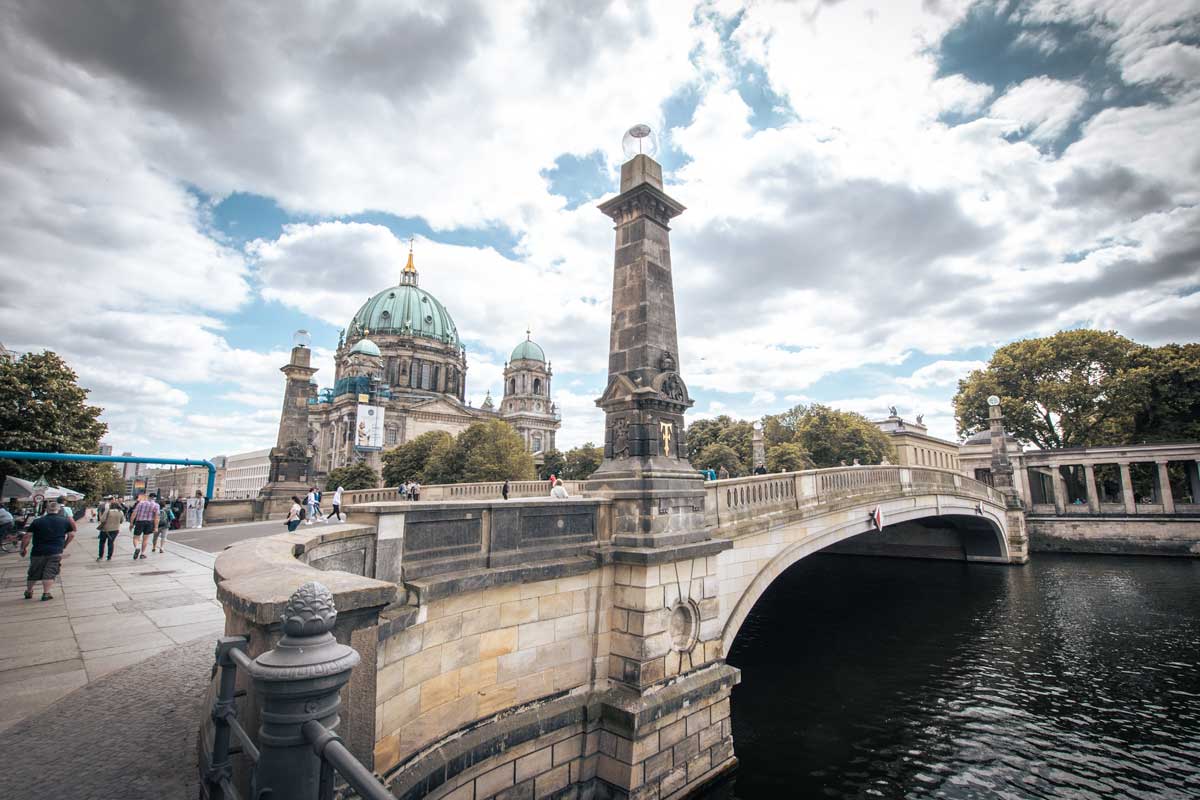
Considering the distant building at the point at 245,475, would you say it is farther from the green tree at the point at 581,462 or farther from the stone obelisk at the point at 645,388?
the stone obelisk at the point at 645,388

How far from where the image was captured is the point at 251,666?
206 cm

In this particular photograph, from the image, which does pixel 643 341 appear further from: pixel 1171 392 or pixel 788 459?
pixel 1171 392

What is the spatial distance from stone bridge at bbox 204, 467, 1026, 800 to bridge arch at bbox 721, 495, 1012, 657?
56 cm

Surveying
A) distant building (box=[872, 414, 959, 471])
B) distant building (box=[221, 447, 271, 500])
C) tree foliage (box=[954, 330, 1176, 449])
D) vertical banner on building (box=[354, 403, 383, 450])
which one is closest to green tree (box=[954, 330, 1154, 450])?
tree foliage (box=[954, 330, 1176, 449])

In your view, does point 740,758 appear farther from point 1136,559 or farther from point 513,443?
point 513,443

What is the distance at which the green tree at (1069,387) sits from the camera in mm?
45156

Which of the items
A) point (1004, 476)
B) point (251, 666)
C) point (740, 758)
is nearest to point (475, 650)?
point (251, 666)

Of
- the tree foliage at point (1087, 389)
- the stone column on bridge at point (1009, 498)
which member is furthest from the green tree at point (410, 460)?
the tree foliage at point (1087, 389)

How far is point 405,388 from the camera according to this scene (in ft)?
285

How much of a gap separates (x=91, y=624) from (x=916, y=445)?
75.8 m

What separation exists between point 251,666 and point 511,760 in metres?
6.23

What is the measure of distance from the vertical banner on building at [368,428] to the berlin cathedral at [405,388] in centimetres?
12

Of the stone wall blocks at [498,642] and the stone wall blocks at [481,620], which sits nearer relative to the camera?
the stone wall blocks at [481,620]

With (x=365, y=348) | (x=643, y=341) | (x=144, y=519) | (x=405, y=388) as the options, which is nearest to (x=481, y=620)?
(x=643, y=341)
